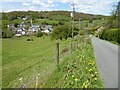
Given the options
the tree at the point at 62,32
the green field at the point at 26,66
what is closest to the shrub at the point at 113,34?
the green field at the point at 26,66

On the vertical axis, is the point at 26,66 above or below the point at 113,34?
below

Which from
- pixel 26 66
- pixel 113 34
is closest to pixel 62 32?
pixel 113 34

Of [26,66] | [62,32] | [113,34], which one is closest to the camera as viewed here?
[26,66]

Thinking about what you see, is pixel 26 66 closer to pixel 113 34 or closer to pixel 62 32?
pixel 113 34

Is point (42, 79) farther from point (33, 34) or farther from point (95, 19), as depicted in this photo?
point (95, 19)

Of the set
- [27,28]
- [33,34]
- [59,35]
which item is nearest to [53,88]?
[59,35]

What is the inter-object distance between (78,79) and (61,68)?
301 centimetres

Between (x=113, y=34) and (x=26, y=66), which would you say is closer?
(x=26, y=66)

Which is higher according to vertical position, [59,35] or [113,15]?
[113,15]

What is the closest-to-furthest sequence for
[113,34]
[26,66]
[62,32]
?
[26,66]
[113,34]
[62,32]

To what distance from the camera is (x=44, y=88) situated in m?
7.77

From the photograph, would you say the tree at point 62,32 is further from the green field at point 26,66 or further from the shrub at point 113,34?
the green field at point 26,66

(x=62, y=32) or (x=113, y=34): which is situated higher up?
(x=113, y=34)

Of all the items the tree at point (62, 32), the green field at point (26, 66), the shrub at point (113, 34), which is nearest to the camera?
the green field at point (26, 66)
